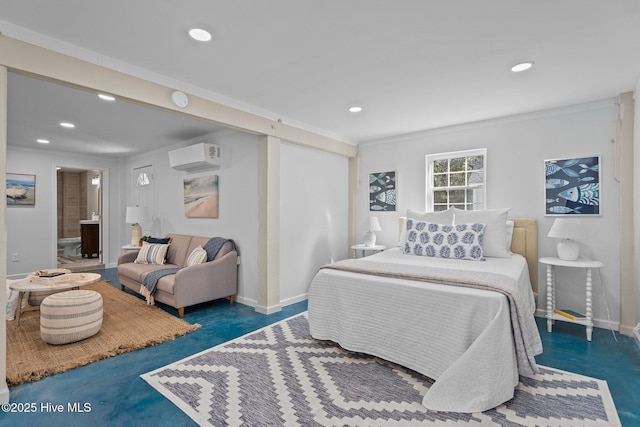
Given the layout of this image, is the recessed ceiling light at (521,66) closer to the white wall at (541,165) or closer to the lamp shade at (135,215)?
the white wall at (541,165)

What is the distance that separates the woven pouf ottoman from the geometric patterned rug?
3.60ft

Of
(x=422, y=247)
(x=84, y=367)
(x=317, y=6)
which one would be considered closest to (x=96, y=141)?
(x=84, y=367)

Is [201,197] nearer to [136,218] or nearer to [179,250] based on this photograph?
[179,250]

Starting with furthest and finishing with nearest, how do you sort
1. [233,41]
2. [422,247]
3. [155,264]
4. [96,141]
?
1. [96,141]
2. [155,264]
3. [422,247]
4. [233,41]

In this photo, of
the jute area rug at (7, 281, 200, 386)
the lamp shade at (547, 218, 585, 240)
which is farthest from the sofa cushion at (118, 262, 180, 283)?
the lamp shade at (547, 218, 585, 240)

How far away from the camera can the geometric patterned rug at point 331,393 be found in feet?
6.06

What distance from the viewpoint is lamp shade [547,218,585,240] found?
3053mm

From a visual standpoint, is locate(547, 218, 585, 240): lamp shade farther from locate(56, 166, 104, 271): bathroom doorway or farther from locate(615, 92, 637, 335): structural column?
locate(56, 166, 104, 271): bathroom doorway

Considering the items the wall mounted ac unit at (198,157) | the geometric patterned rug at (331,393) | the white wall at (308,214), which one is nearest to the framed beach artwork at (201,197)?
the wall mounted ac unit at (198,157)

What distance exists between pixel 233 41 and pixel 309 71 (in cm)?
71

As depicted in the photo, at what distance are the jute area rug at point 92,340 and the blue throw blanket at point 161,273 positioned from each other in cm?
19

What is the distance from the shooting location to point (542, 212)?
12.0ft

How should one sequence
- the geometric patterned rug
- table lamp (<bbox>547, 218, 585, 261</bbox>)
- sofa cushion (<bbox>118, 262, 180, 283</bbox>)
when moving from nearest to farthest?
the geometric patterned rug → table lamp (<bbox>547, 218, 585, 261</bbox>) → sofa cushion (<bbox>118, 262, 180, 283</bbox>)

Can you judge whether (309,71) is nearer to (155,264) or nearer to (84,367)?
(84,367)
